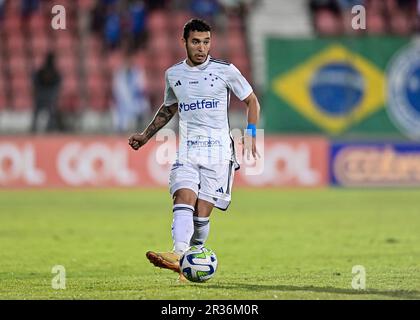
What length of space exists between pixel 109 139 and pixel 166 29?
428 centimetres

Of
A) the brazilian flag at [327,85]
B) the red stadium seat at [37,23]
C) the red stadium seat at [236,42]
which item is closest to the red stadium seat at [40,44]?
the red stadium seat at [37,23]

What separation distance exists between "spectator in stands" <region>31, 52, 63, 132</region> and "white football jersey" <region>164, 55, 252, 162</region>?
42.1 feet

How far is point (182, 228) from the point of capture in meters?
8.90

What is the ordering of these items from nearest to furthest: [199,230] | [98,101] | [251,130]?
[251,130]
[199,230]
[98,101]

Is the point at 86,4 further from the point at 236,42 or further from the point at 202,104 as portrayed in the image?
the point at 202,104

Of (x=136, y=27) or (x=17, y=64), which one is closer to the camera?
(x=17, y=64)

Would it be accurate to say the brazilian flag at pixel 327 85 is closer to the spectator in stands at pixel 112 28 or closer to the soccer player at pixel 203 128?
the spectator in stands at pixel 112 28

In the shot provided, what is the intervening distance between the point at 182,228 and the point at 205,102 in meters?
1.14

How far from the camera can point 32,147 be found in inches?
848

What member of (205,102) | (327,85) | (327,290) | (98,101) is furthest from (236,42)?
(327,290)

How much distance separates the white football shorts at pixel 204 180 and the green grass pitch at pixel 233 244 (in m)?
0.76

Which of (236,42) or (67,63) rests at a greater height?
(236,42)

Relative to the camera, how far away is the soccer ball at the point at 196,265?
8.69 metres

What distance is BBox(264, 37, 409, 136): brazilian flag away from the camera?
22297mm
